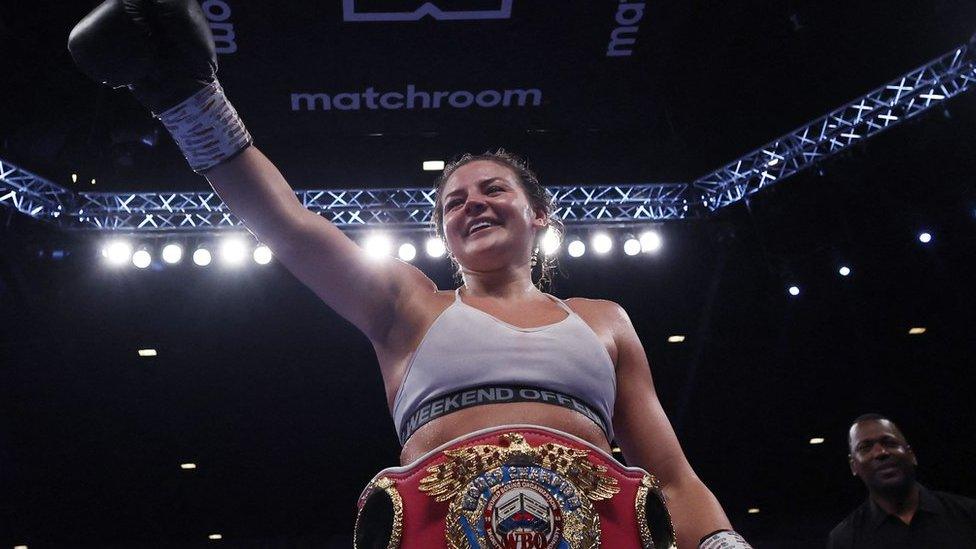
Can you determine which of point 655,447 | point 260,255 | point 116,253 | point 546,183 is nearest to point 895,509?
point 655,447

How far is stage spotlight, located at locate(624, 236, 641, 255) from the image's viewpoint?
7.02 meters

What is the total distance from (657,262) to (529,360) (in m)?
6.35

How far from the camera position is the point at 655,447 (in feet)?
5.82

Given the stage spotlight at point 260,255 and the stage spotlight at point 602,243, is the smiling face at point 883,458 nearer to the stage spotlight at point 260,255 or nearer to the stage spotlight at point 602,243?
the stage spotlight at point 602,243

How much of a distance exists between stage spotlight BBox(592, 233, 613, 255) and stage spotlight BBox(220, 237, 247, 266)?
3147mm

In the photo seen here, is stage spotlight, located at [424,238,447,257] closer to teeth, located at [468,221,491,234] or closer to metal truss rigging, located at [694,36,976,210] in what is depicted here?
metal truss rigging, located at [694,36,976,210]

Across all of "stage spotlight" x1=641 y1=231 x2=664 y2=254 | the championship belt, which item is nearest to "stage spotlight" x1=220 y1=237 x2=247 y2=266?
"stage spotlight" x1=641 y1=231 x2=664 y2=254

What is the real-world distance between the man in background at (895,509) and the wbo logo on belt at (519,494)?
Answer: 3415 millimetres

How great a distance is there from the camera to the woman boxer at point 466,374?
139 cm

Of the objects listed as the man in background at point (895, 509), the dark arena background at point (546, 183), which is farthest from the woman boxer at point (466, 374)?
the dark arena background at point (546, 183)

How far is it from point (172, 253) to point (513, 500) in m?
6.20

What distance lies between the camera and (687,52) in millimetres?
5770

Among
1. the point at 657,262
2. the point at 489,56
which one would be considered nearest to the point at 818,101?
the point at 657,262

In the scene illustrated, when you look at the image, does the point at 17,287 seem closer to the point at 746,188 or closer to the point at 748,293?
the point at 746,188
